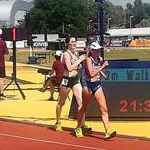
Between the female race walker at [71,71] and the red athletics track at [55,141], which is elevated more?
the female race walker at [71,71]

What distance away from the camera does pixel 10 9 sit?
519 ft

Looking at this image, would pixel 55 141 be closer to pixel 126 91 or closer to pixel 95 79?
pixel 95 79

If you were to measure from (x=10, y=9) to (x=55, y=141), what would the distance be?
15133 centimetres

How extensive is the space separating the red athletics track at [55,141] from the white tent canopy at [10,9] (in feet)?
477

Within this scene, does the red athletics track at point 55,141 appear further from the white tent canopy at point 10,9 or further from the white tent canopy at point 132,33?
the white tent canopy at point 10,9

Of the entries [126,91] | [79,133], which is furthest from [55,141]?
[126,91]

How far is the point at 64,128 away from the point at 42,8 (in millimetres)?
127156

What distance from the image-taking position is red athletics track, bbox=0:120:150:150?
353 inches

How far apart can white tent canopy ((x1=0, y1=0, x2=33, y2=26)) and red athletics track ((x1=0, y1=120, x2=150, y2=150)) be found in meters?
145

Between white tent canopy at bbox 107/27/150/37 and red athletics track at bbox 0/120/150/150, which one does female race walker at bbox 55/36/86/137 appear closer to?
red athletics track at bbox 0/120/150/150

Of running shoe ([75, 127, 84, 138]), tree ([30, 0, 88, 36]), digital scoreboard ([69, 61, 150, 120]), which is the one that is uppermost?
tree ([30, 0, 88, 36])

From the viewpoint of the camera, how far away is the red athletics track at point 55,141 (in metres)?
8.98

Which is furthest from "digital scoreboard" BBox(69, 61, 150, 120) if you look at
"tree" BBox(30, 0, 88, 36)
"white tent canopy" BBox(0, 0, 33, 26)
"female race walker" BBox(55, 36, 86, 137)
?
"white tent canopy" BBox(0, 0, 33, 26)

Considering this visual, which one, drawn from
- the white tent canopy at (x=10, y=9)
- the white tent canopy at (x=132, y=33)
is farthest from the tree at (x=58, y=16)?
the white tent canopy at (x=10, y=9)
